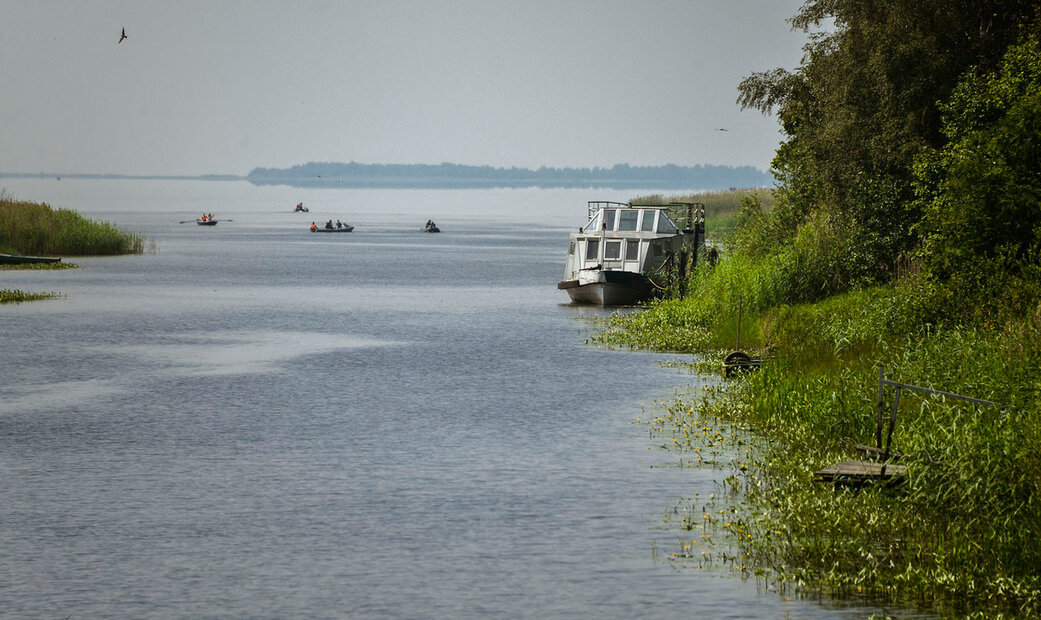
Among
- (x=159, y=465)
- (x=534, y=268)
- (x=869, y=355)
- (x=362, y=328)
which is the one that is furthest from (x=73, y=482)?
(x=534, y=268)

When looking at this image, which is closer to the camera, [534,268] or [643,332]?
[643,332]

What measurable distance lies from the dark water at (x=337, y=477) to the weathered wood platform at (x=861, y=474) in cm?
190

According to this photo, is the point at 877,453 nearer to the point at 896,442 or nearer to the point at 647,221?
the point at 896,442

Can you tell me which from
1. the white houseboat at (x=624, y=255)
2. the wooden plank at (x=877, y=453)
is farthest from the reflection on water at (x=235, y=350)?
the wooden plank at (x=877, y=453)

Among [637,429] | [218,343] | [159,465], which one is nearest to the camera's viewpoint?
[159,465]

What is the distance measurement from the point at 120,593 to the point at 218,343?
24012mm

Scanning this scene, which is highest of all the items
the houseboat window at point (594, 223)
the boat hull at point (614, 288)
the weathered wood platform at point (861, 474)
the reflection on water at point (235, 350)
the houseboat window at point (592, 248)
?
the houseboat window at point (594, 223)

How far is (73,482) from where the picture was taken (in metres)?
17.0

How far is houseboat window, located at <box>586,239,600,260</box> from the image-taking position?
4881 centimetres

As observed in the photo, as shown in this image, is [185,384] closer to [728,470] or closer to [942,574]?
[728,470]

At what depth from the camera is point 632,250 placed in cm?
4809

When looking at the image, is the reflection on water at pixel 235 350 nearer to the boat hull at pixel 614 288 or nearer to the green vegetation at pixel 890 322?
the green vegetation at pixel 890 322

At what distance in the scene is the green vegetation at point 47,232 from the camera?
67000 mm

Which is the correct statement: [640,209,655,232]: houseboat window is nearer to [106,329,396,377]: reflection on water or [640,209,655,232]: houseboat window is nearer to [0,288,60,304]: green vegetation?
[106,329,396,377]: reflection on water
